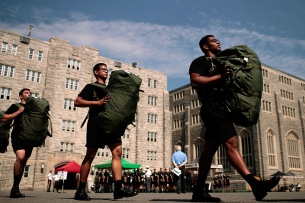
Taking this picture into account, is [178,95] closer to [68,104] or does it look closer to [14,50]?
[68,104]

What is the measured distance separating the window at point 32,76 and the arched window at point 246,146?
1040 inches

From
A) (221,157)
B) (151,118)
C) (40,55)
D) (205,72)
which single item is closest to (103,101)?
(205,72)

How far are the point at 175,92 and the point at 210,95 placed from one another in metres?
50.1

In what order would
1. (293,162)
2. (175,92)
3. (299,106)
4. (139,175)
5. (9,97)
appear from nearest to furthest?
(139,175) → (9,97) → (293,162) → (299,106) → (175,92)

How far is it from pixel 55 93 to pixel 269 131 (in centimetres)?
2780

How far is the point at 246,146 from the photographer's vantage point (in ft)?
129

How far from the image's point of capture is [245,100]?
3.21m

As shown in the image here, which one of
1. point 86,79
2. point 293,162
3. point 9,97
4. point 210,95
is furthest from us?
point 293,162

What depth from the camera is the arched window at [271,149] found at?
125 ft

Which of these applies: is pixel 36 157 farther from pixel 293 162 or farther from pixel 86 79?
pixel 293 162

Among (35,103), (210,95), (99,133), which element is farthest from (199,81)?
(35,103)

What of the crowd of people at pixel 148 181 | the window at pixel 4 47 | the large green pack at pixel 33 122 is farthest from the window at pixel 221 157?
the large green pack at pixel 33 122

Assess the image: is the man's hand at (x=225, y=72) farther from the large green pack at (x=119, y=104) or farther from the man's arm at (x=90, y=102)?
the man's arm at (x=90, y=102)

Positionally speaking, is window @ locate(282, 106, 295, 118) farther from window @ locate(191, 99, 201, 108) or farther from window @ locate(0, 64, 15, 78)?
window @ locate(0, 64, 15, 78)
